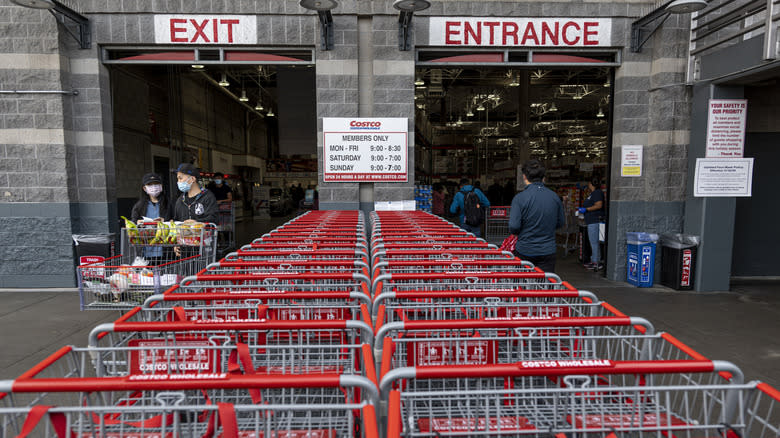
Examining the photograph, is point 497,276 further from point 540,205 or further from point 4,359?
point 4,359

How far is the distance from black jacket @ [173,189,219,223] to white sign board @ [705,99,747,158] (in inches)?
296

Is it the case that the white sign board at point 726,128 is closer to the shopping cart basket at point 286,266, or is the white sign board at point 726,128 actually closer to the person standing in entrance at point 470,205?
the person standing in entrance at point 470,205

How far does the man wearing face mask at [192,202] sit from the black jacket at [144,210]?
0.23 m

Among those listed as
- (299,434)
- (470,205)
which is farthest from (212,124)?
(299,434)

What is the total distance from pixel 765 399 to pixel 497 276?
2946 millimetres

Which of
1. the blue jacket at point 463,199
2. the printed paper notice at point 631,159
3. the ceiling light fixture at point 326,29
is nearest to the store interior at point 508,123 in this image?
the blue jacket at point 463,199

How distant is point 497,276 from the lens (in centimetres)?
300

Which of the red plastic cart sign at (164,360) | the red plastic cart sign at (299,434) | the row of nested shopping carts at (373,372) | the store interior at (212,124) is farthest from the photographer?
the store interior at (212,124)

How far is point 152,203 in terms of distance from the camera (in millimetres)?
5594

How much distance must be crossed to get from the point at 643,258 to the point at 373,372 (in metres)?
7.12

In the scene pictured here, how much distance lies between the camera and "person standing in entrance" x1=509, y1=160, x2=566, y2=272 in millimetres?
4527

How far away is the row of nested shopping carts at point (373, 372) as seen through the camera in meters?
1.44

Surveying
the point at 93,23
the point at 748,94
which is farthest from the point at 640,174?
the point at 93,23

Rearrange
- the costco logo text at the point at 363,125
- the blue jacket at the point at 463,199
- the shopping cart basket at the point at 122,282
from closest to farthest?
the shopping cart basket at the point at 122,282, the costco logo text at the point at 363,125, the blue jacket at the point at 463,199
